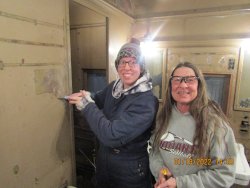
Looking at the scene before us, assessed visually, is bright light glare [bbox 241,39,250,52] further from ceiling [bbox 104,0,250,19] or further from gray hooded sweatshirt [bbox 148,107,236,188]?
gray hooded sweatshirt [bbox 148,107,236,188]

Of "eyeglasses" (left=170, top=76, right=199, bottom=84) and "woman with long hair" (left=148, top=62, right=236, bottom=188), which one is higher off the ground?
"eyeglasses" (left=170, top=76, right=199, bottom=84)

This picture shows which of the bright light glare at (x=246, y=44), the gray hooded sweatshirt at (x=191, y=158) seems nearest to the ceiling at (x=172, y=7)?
the bright light glare at (x=246, y=44)

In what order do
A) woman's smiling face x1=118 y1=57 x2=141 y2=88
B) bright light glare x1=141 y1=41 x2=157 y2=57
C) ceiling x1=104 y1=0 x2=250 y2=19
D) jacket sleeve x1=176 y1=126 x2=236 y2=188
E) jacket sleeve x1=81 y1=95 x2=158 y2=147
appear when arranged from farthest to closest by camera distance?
bright light glare x1=141 y1=41 x2=157 y2=57
ceiling x1=104 y1=0 x2=250 y2=19
woman's smiling face x1=118 y1=57 x2=141 y2=88
jacket sleeve x1=81 y1=95 x2=158 y2=147
jacket sleeve x1=176 y1=126 x2=236 y2=188

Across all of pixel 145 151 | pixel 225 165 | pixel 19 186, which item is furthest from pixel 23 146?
pixel 225 165

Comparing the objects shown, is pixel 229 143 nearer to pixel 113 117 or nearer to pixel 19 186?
pixel 113 117

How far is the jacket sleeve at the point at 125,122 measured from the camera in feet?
3.45

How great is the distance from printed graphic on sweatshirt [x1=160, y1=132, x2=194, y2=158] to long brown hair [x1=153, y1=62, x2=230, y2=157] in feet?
0.09

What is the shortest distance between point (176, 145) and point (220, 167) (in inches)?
8.9

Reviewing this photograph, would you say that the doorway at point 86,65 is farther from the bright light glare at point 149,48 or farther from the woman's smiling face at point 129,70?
the woman's smiling face at point 129,70

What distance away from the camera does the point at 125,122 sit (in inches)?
41.6

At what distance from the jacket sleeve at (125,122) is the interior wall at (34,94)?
1.05 ft

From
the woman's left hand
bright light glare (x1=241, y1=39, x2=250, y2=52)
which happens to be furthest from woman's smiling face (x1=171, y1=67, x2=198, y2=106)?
bright light glare (x1=241, y1=39, x2=250, y2=52)

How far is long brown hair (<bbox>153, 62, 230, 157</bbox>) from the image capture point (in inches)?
36.9

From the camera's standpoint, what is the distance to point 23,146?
3.61ft
